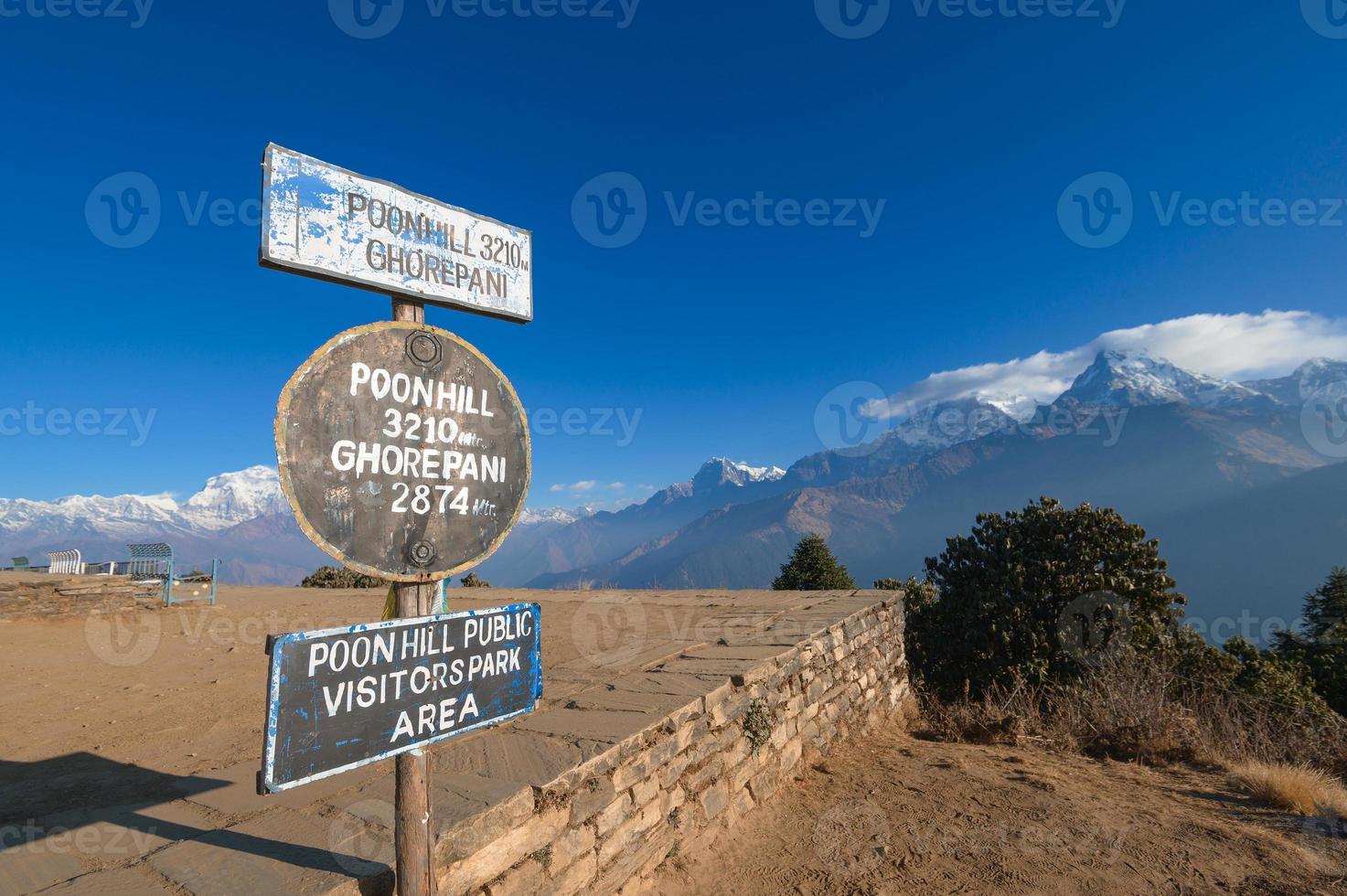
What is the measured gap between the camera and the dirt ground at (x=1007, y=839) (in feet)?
11.7

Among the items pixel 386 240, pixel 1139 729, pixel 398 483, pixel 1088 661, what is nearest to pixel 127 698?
pixel 398 483

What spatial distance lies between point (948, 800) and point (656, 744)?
2.55m

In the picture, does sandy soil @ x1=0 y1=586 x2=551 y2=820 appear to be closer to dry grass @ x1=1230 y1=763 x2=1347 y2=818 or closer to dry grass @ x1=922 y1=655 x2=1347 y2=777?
dry grass @ x1=922 y1=655 x2=1347 y2=777

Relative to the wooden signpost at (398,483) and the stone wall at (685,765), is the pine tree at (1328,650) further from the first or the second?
the wooden signpost at (398,483)

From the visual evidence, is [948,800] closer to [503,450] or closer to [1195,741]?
[1195,741]

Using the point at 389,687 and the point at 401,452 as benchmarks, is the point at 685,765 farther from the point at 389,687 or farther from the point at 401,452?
the point at 401,452

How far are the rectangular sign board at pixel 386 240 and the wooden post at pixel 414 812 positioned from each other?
1026 mm

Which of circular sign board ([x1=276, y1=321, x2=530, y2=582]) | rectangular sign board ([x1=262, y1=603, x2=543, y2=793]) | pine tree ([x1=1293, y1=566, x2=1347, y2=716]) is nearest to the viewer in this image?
rectangular sign board ([x1=262, y1=603, x2=543, y2=793])

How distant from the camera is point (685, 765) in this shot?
3736 millimetres

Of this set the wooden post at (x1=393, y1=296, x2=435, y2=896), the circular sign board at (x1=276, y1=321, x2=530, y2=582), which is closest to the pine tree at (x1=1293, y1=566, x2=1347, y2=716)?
the wooden post at (x1=393, y1=296, x2=435, y2=896)

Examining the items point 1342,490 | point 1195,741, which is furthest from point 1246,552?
point 1195,741

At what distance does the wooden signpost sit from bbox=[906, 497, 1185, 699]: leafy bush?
28.9 feet

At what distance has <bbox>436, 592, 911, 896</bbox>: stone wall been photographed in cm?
260

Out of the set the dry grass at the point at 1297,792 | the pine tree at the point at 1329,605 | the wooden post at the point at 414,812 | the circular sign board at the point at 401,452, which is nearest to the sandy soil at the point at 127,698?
the wooden post at the point at 414,812
